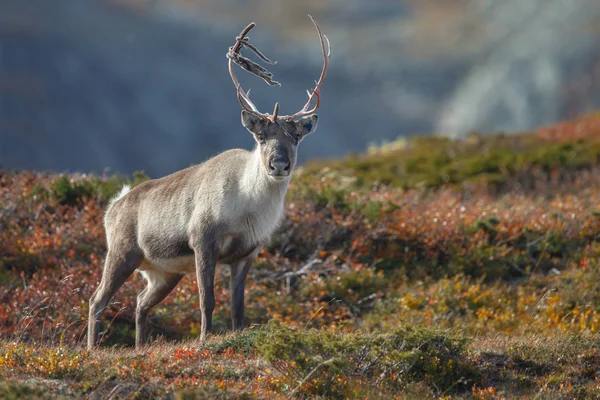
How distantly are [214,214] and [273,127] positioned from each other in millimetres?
1015

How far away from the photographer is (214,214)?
8.30 metres

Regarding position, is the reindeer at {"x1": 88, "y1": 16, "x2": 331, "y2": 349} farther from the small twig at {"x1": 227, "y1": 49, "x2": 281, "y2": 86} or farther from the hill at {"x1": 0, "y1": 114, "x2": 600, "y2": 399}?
the hill at {"x1": 0, "y1": 114, "x2": 600, "y2": 399}

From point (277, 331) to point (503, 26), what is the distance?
74870 millimetres

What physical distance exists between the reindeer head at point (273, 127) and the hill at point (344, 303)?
142 centimetres

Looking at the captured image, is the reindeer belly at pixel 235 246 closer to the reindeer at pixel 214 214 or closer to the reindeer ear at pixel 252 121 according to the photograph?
the reindeer at pixel 214 214

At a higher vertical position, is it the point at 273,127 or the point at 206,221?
the point at 273,127

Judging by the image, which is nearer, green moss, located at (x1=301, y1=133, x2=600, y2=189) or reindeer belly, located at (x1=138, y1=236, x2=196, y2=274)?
reindeer belly, located at (x1=138, y1=236, x2=196, y2=274)

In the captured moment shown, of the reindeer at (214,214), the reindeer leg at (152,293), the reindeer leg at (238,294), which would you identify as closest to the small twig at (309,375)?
the reindeer at (214,214)

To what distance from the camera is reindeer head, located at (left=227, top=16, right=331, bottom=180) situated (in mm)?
8023

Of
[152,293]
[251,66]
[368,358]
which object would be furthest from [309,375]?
[152,293]

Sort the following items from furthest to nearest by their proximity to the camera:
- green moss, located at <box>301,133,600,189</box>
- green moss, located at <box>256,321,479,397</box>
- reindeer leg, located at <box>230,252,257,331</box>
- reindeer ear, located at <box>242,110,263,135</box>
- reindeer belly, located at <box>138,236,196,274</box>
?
green moss, located at <box>301,133,600,189</box>
reindeer belly, located at <box>138,236,196,274</box>
reindeer leg, located at <box>230,252,257,331</box>
reindeer ear, located at <box>242,110,263,135</box>
green moss, located at <box>256,321,479,397</box>

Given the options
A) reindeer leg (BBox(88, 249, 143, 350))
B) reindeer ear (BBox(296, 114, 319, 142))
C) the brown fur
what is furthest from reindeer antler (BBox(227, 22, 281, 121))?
reindeer leg (BBox(88, 249, 143, 350))

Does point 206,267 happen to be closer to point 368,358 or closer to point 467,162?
point 368,358

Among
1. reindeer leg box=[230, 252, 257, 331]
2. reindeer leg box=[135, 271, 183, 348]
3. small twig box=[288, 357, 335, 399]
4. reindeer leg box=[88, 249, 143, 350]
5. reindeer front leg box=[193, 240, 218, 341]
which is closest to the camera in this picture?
small twig box=[288, 357, 335, 399]
